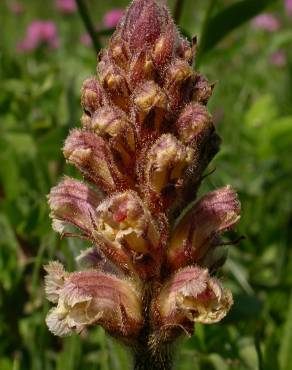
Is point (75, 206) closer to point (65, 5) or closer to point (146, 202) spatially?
point (146, 202)

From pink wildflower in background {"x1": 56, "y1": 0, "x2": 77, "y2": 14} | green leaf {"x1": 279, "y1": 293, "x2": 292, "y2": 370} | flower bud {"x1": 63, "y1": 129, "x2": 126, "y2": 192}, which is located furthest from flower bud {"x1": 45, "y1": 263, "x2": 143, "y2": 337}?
pink wildflower in background {"x1": 56, "y1": 0, "x2": 77, "y2": 14}

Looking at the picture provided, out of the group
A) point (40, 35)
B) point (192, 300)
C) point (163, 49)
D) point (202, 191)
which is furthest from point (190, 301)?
point (40, 35)

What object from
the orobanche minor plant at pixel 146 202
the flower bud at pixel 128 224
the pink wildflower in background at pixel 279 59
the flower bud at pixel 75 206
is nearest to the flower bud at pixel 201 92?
the orobanche minor plant at pixel 146 202

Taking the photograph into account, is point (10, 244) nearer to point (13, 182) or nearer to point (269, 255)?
point (13, 182)

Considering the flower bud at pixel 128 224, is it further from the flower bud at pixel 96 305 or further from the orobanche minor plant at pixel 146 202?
the flower bud at pixel 96 305

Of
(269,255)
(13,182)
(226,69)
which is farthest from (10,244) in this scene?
(226,69)
